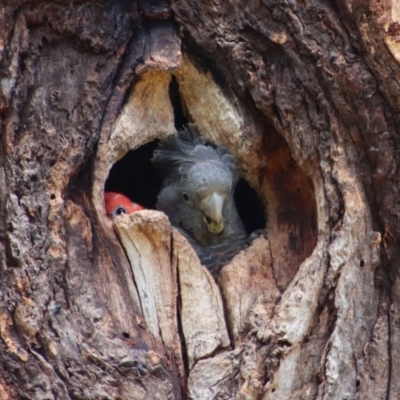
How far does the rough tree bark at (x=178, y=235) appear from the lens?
3.46 meters

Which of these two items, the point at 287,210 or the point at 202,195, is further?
the point at 202,195

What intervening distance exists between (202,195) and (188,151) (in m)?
0.28

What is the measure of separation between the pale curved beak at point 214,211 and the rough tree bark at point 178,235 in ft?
0.86

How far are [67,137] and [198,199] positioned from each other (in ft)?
3.00

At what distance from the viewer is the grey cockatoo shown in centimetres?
434

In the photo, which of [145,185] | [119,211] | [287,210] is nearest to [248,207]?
[145,185]

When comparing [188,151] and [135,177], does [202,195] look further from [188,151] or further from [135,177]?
[135,177]

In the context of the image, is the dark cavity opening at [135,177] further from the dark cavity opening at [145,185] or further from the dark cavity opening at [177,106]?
the dark cavity opening at [177,106]

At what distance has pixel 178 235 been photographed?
3.88 metres

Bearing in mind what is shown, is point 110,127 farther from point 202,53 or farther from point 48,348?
point 48,348

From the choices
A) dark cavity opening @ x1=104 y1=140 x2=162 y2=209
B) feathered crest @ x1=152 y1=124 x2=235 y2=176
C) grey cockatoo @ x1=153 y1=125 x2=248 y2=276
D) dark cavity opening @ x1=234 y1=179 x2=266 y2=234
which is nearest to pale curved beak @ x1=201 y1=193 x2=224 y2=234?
grey cockatoo @ x1=153 y1=125 x2=248 y2=276

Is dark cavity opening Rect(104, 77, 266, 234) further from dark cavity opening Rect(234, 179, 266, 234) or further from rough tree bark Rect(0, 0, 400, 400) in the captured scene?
rough tree bark Rect(0, 0, 400, 400)

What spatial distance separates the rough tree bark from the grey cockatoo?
0.28 metres

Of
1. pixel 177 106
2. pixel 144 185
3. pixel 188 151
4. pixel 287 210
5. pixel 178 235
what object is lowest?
pixel 178 235
